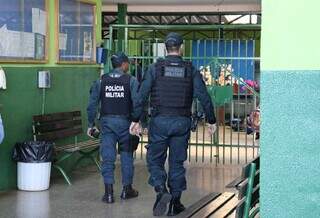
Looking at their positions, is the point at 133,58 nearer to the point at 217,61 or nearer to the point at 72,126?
the point at 217,61

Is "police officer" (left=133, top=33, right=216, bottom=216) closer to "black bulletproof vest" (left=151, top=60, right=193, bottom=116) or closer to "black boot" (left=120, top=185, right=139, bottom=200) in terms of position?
"black bulletproof vest" (left=151, top=60, right=193, bottom=116)

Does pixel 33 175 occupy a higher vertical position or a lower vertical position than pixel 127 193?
higher

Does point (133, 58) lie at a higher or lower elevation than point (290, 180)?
higher

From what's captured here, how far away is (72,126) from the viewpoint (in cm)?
880

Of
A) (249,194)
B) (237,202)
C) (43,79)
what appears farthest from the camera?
(43,79)

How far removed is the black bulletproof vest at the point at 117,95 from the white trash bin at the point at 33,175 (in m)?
1.24

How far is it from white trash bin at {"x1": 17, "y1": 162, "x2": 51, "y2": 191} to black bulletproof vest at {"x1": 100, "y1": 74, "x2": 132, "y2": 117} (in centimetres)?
124

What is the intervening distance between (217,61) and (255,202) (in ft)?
19.8

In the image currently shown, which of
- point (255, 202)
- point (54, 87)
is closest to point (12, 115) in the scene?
point (54, 87)

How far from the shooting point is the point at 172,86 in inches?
242

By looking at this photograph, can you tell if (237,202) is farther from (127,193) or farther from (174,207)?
(127,193)

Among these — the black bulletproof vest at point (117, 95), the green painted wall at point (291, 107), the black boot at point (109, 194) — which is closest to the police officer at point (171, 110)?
the black bulletproof vest at point (117, 95)

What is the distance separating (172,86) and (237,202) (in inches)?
54.8

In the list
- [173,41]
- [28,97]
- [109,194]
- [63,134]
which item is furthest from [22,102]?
[173,41]
